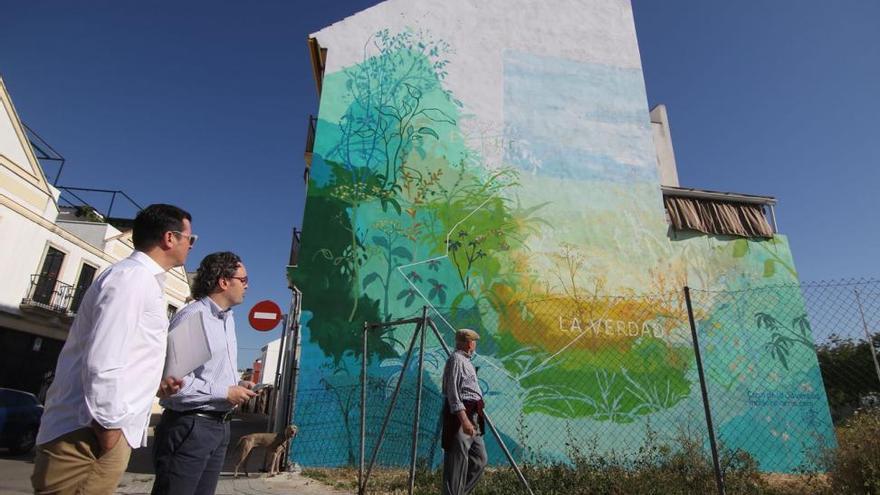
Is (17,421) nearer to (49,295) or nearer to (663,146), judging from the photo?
(49,295)

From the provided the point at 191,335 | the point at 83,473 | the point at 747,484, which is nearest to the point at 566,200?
the point at 747,484

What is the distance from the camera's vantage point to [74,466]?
1.72m

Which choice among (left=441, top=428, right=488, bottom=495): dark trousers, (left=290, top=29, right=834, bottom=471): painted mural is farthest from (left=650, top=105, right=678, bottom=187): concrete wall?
(left=441, top=428, right=488, bottom=495): dark trousers

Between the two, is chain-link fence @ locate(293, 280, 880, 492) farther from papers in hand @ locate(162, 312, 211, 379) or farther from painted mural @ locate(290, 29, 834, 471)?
papers in hand @ locate(162, 312, 211, 379)

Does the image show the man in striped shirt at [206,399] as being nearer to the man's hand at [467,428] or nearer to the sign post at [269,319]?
the man's hand at [467,428]

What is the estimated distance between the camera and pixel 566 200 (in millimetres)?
9359

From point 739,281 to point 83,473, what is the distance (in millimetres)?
10397

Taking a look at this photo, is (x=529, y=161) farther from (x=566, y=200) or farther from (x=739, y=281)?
(x=739, y=281)

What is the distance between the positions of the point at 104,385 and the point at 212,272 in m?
1.04

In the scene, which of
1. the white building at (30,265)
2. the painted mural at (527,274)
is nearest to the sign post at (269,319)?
the painted mural at (527,274)

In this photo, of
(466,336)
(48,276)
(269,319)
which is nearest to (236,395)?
(466,336)

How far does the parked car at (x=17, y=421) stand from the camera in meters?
8.38

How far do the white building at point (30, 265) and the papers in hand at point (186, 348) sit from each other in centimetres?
1583

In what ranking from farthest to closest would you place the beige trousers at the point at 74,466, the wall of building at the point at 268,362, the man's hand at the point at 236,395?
the wall of building at the point at 268,362 < the man's hand at the point at 236,395 < the beige trousers at the point at 74,466
